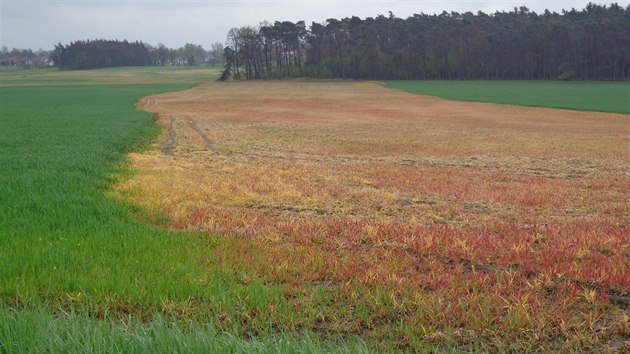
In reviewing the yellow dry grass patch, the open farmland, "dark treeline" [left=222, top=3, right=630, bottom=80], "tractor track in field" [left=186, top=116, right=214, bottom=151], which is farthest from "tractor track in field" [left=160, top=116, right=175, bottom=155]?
"dark treeline" [left=222, top=3, right=630, bottom=80]

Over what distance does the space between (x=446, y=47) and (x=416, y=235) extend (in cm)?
12369

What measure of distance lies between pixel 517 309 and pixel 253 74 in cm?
13378

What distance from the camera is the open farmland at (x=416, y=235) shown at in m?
5.35

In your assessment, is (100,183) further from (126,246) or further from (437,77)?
(437,77)

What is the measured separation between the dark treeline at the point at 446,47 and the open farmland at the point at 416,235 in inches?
3749

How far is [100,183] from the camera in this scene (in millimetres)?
12852

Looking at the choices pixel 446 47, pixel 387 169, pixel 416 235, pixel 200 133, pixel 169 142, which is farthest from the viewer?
pixel 446 47

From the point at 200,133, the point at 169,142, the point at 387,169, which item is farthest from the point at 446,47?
the point at 387,169

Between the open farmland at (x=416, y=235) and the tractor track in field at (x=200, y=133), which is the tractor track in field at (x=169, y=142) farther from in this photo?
the tractor track in field at (x=200, y=133)

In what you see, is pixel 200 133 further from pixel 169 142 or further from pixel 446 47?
pixel 446 47

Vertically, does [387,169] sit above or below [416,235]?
below

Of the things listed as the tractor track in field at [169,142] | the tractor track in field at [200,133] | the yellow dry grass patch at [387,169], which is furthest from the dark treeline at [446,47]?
the tractor track in field at [169,142]

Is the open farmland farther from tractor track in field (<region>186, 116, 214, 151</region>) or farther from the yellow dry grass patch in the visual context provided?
tractor track in field (<region>186, 116, 214, 151</region>)

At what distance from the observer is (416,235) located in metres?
8.56
